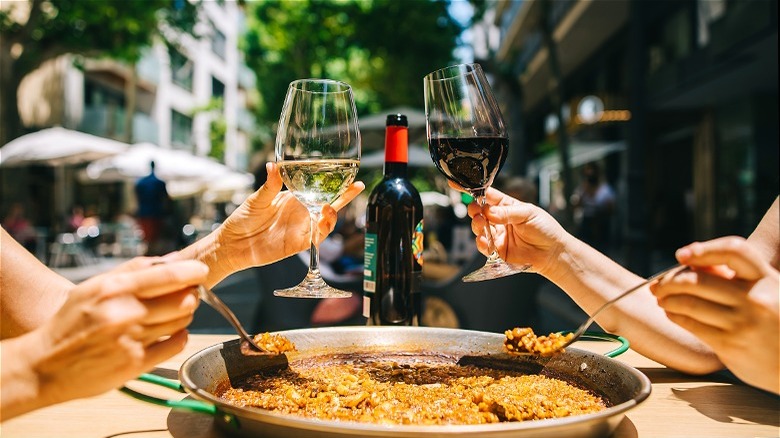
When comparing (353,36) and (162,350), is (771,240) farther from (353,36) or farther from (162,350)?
(353,36)

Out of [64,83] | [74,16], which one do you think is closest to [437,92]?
[74,16]

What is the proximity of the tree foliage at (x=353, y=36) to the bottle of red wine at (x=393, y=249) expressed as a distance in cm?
1466

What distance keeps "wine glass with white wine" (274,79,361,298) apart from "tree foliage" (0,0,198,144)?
42.6ft

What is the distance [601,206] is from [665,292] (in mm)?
11359

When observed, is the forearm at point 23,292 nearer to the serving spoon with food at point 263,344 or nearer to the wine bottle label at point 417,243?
the serving spoon with food at point 263,344

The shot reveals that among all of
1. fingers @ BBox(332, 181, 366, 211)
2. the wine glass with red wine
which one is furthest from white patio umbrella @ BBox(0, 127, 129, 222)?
the wine glass with red wine

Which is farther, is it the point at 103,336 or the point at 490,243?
the point at 490,243

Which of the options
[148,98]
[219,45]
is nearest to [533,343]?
[148,98]

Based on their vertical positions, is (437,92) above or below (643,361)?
above

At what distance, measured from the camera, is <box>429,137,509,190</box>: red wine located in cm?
153

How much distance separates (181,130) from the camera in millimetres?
36094

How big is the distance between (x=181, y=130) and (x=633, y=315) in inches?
1475

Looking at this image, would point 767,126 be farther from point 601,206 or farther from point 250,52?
point 250,52

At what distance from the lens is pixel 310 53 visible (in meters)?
18.4
